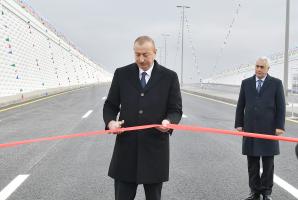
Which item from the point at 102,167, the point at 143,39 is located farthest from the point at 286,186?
the point at 143,39

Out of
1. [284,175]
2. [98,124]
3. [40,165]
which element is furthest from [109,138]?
[284,175]

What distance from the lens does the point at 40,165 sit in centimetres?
754

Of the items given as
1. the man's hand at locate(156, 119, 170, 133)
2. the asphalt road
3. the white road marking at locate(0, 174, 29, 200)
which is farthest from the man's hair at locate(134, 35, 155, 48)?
the white road marking at locate(0, 174, 29, 200)

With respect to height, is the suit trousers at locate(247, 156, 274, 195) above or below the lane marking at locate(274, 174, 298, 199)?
above

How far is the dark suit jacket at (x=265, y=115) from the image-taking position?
17.6 feet

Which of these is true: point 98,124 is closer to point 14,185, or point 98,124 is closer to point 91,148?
point 91,148

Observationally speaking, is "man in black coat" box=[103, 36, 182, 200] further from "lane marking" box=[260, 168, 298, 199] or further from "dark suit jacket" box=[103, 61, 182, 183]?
"lane marking" box=[260, 168, 298, 199]

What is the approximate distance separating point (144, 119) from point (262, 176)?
8.23 feet

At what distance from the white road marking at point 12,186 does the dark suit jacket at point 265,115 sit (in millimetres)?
3154

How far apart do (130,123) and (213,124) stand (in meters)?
10.3

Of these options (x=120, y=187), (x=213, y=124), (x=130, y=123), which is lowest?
(x=213, y=124)

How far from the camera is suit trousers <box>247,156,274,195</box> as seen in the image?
5.39 meters

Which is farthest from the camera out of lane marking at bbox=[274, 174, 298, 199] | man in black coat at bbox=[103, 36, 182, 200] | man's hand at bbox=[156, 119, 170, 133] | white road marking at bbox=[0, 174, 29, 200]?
lane marking at bbox=[274, 174, 298, 199]

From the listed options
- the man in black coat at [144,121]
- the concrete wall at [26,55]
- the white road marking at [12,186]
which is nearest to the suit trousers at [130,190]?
the man in black coat at [144,121]
